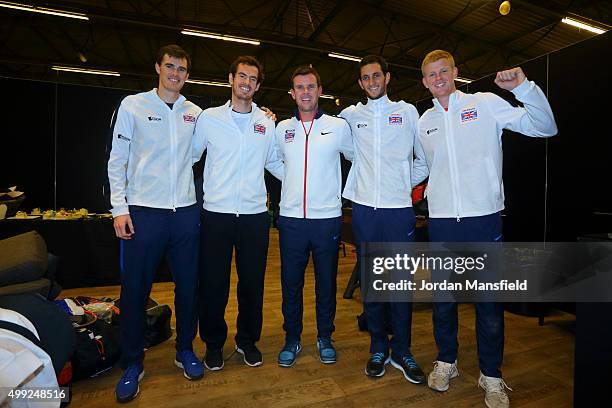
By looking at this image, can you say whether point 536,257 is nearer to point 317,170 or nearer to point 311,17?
point 317,170

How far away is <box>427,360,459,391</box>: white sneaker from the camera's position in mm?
2047

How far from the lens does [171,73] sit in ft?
6.91

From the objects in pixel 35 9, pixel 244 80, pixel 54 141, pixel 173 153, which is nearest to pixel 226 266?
Result: pixel 173 153

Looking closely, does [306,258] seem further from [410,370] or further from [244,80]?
[244,80]

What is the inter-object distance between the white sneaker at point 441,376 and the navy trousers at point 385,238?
19cm

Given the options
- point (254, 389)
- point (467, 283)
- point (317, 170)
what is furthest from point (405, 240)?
point (254, 389)

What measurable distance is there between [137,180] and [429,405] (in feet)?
6.61

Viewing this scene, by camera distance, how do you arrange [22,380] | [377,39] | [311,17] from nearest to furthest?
[22,380] → [311,17] → [377,39]

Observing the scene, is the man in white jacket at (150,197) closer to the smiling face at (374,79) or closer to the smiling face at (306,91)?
the smiling face at (306,91)

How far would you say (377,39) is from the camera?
970 centimetres

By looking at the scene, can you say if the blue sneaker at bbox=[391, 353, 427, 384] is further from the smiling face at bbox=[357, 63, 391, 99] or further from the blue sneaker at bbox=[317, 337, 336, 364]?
the smiling face at bbox=[357, 63, 391, 99]

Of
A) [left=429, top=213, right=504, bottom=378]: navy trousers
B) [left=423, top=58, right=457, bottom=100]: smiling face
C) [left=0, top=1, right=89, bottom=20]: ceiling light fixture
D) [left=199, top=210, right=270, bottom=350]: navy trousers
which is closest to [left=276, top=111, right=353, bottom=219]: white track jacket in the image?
[left=199, top=210, right=270, bottom=350]: navy trousers

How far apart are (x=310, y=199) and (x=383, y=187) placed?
1.46 ft

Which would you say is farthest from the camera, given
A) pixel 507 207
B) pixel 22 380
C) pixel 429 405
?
pixel 507 207
